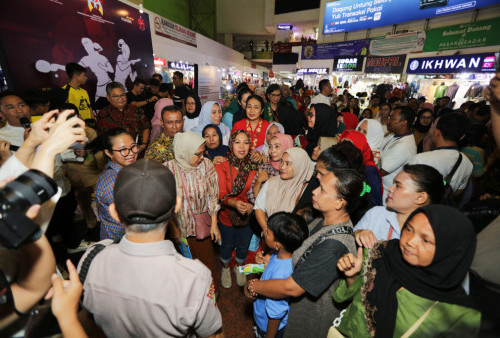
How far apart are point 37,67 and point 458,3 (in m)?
11.8

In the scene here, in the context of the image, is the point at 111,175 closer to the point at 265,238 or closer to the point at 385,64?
the point at 265,238

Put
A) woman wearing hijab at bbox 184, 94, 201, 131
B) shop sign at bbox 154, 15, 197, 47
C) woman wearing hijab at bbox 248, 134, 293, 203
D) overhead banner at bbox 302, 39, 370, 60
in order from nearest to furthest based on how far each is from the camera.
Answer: woman wearing hijab at bbox 248, 134, 293, 203 → woman wearing hijab at bbox 184, 94, 201, 131 → shop sign at bbox 154, 15, 197, 47 → overhead banner at bbox 302, 39, 370, 60

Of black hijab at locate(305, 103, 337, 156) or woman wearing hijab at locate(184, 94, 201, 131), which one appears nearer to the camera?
black hijab at locate(305, 103, 337, 156)

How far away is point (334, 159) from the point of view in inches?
74.8

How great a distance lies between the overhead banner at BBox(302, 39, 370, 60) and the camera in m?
10.3

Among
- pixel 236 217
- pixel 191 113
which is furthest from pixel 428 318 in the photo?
pixel 191 113

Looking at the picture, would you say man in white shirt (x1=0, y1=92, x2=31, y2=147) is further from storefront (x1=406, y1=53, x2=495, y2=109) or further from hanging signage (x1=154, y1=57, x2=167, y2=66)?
storefront (x1=406, y1=53, x2=495, y2=109)

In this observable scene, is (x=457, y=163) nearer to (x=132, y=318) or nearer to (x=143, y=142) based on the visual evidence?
(x=132, y=318)

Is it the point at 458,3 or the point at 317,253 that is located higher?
the point at 458,3

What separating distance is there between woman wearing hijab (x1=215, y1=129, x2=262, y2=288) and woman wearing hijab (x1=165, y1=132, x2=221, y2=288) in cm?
18

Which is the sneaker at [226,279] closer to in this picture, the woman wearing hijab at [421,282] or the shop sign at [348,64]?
the woman wearing hijab at [421,282]

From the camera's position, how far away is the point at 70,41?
16.0 ft

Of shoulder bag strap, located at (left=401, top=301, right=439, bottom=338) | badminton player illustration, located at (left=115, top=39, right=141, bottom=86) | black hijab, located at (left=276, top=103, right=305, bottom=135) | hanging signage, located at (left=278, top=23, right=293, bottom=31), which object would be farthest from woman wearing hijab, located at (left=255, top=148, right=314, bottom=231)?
hanging signage, located at (left=278, top=23, right=293, bottom=31)

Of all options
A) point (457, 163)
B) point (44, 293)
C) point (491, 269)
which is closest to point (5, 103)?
point (44, 293)
